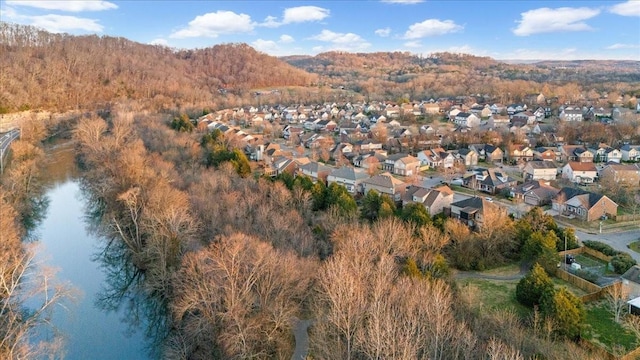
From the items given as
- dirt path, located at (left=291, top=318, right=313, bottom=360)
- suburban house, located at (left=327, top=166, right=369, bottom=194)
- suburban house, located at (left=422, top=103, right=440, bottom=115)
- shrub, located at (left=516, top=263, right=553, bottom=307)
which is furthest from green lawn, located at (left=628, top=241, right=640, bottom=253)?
suburban house, located at (left=422, top=103, right=440, bottom=115)

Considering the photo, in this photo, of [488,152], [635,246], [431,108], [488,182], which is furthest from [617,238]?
[431,108]

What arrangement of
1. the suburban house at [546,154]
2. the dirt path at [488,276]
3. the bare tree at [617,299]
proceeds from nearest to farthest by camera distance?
the bare tree at [617,299], the dirt path at [488,276], the suburban house at [546,154]

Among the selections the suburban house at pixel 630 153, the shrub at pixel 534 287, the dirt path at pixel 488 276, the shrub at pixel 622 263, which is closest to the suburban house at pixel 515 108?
the suburban house at pixel 630 153

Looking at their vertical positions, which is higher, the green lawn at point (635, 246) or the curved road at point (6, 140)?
the curved road at point (6, 140)

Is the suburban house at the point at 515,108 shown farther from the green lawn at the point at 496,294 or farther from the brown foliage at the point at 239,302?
the brown foliage at the point at 239,302

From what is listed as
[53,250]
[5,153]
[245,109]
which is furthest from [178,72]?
[53,250]

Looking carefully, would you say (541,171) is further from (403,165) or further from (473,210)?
(473,210)
